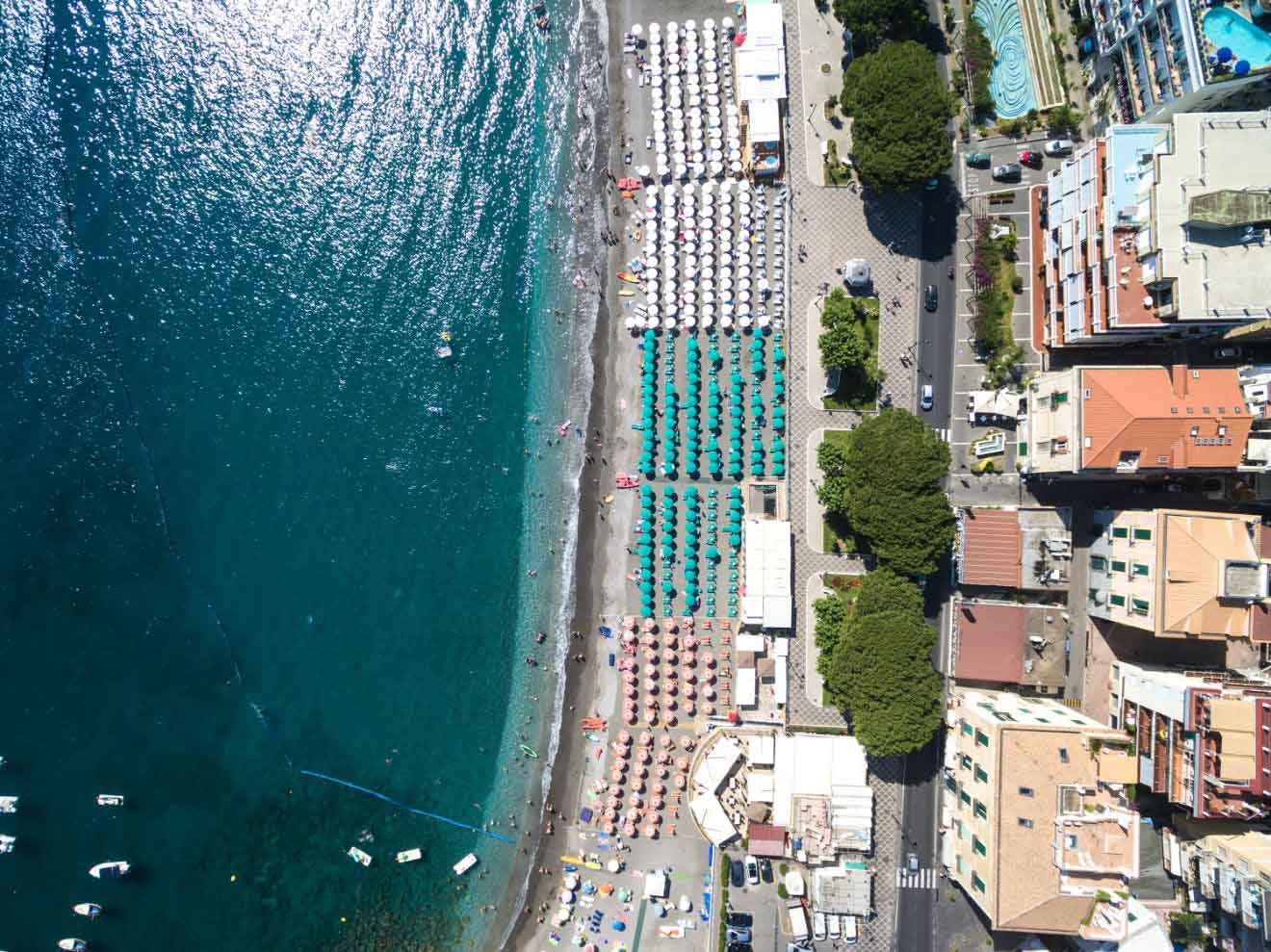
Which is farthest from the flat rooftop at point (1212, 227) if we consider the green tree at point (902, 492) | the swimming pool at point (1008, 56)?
the green tree at point (902, 492)

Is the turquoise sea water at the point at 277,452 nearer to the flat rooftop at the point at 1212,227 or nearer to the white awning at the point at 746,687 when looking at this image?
the white awning at the point at 746,687

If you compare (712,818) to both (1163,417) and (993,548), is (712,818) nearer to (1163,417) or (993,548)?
(993,548)

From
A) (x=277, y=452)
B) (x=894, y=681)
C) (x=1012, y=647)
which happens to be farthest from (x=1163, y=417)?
(x=277, y=452)

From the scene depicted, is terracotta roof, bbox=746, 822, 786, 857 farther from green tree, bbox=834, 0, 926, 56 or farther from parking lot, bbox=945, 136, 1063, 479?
green tree, bbox=834, 0, 926, 56

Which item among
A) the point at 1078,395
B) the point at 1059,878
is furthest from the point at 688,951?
the point at 1078,395

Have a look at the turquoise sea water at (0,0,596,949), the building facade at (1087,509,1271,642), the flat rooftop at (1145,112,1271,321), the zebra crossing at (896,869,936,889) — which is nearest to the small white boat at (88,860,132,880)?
the turquoise sea water at (0,0,596,949)
